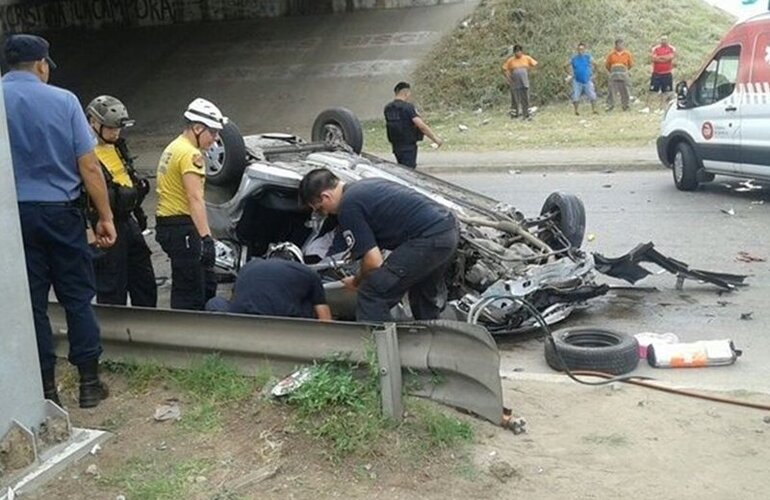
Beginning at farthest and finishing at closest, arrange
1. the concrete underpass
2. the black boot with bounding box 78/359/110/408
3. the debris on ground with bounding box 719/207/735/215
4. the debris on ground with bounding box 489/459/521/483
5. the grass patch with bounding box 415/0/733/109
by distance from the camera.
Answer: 1. the concrete underpass
2. the grass patch with bounding box 415/0/733/109
3. the debris on ground with bounding box 719/207/735/215
4. the black boot with bounding box 78/359/110/408
5. the debris on ground with bounding box 489/459/521/483

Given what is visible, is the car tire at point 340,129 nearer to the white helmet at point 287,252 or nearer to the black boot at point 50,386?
the white helmet at point 287,252

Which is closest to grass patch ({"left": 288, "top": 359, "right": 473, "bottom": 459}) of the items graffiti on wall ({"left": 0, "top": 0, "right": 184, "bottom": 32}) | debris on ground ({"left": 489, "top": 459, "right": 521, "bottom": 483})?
debris on ground ({"left": 489, "top": 459, "right": 521, "bottom": 483})

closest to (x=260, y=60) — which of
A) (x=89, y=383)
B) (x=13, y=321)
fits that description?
(x=89, y=383)

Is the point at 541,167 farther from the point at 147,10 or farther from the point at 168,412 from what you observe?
the point at 147,10

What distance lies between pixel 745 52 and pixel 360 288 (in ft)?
25.4

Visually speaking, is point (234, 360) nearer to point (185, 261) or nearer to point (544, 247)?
point (185, 261)

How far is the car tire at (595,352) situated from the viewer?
536 cm

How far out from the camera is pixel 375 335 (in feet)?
13.5

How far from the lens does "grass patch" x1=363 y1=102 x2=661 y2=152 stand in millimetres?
16953

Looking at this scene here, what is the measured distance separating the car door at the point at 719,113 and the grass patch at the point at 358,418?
8380 millimetres

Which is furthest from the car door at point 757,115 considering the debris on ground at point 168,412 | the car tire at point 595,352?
the debris on ground at point 168,412

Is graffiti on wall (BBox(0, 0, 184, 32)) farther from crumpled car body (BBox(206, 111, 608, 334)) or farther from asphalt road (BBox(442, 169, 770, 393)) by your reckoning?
crumpled car body (BBox(206, 111, 608, 334))

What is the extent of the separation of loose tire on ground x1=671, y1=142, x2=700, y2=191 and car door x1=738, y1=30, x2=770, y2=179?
0.81m

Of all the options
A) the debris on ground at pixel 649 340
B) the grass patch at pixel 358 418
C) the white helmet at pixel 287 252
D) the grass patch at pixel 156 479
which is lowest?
the debris on ground at pixel 649 340
